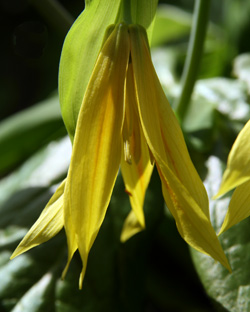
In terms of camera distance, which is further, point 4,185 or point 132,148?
point 4,185

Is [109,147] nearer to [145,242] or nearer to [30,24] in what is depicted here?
[145,242]

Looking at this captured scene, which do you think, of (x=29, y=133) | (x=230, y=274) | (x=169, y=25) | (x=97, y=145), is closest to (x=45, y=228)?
(x=97, y=145)

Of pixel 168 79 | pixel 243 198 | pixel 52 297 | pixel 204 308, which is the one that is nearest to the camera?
pixel 243 198

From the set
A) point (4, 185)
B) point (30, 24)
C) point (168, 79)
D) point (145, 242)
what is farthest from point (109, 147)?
point (30, 24)

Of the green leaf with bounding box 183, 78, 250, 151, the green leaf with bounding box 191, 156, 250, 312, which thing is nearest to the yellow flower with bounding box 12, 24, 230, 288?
the green leaf with bounding box 191, 156, 250, 312

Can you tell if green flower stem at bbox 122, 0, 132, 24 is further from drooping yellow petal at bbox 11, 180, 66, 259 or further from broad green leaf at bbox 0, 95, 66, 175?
broad green leaf at bbox 0, 95, 66, 175

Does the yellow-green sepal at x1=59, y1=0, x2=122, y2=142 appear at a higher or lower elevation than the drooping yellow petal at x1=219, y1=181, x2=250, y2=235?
higher
